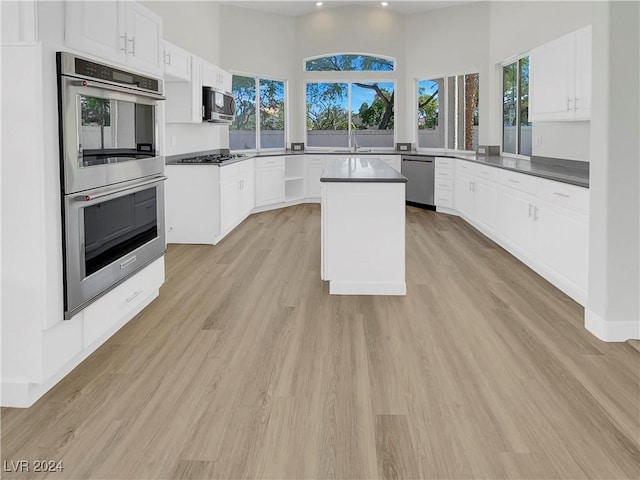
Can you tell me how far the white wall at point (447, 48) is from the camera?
8.57 metres

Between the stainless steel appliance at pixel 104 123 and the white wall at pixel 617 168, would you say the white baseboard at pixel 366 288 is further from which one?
the stainless steel appliance at pixel 104 123

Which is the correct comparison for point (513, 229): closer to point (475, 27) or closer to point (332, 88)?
point (475, 27)

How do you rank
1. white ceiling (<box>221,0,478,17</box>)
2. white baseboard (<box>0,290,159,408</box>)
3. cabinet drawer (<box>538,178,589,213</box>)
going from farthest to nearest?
white ceiling (<box>221,0,478,17</box>)
cabinet drawer (<box>538,178,589,213</box>)
white baseboard (<box>0,290,159,408</box>)

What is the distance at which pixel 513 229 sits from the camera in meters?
5.47

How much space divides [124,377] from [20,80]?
1389mm

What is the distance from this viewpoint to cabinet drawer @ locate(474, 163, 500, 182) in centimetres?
612

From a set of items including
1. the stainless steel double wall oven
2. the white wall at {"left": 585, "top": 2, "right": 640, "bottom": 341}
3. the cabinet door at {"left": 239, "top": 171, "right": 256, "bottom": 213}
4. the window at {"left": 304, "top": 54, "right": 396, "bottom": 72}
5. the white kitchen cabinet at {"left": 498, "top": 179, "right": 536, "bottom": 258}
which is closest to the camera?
the stainless steel double wall oven

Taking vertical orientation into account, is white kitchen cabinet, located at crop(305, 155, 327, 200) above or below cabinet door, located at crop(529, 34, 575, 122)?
below

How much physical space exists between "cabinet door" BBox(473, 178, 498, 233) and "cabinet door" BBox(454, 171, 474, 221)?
0.76 ft

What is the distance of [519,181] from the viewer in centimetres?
523

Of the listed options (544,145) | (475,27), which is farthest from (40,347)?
(475,27)

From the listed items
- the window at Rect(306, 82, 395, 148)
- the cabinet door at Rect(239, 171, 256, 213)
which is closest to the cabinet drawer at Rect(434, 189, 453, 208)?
the window at Rect(306, 82, 395, 148)

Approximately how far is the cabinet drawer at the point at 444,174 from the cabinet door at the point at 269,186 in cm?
241

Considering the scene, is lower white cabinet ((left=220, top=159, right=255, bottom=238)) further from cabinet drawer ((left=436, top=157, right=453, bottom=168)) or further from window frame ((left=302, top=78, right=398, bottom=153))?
cabinet drawer ((left=436, top=157, right=453, bottom=168))
